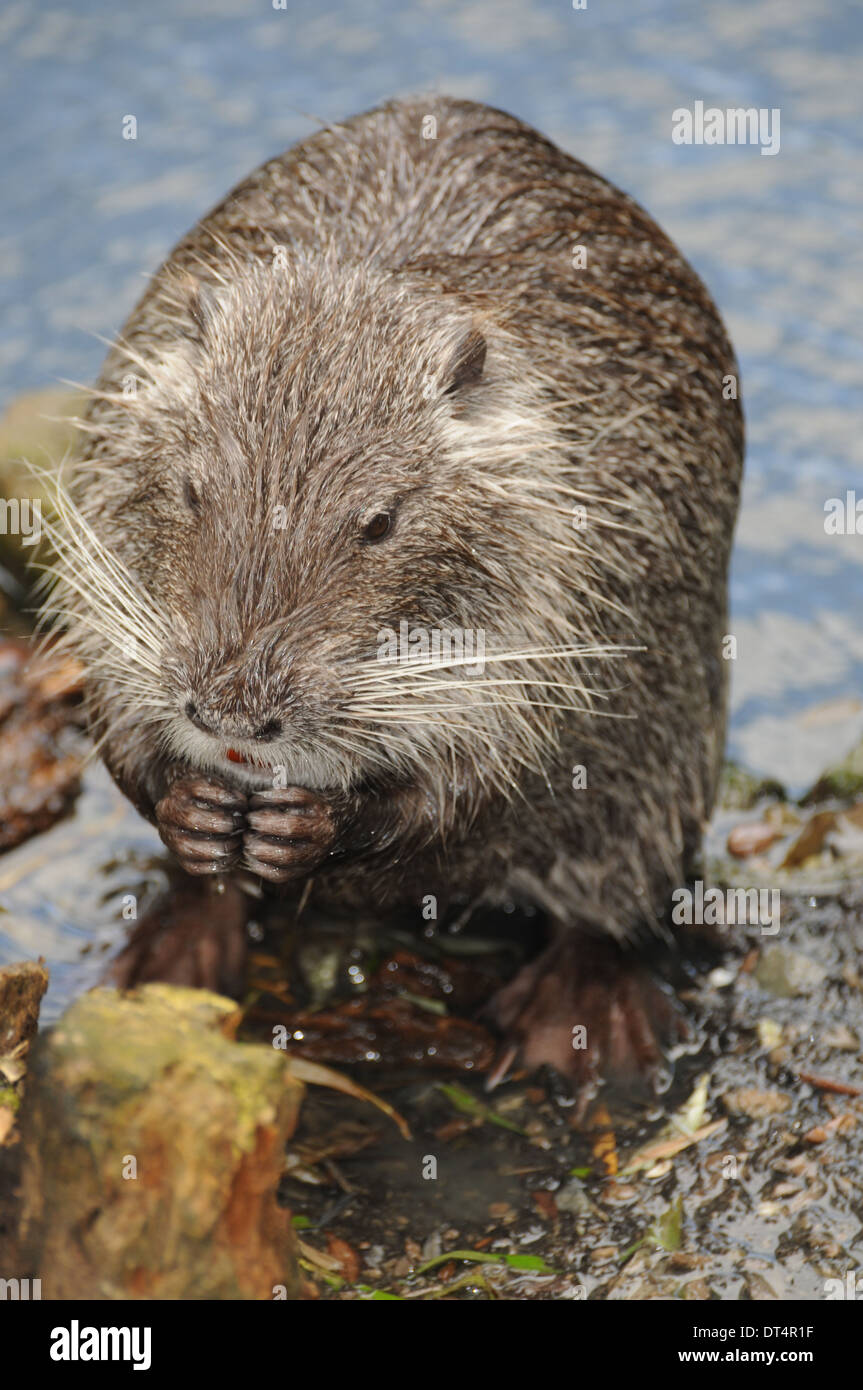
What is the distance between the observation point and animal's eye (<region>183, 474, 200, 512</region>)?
329 centimetres

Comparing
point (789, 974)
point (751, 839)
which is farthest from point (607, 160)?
point (789, 974)

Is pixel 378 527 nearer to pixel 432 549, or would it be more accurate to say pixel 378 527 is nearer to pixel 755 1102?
pixel 432 549

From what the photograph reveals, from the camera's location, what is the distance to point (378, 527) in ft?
10.7

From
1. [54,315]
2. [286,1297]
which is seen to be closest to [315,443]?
[286,1297]

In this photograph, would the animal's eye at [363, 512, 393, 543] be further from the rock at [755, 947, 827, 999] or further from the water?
the water

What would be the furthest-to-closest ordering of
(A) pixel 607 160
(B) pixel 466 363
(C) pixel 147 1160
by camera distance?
(A) pixel 607 160, (B) pixel 466 363, (C) pixel 147 1160

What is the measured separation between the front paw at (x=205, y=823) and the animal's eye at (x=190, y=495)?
0.54 metres

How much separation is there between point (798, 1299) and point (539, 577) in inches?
60.9

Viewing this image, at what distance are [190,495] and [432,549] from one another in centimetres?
47

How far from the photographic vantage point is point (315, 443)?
10.6ft

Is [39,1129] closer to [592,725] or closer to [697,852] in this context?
[592,725]

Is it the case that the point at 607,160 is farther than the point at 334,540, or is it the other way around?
the point at 607,160

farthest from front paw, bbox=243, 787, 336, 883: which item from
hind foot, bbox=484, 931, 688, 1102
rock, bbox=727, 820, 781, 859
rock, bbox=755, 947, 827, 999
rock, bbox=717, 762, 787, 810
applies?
rock, bbox=717, 762, 787, 810

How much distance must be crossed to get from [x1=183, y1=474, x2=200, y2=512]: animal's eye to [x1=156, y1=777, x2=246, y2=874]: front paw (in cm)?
54
